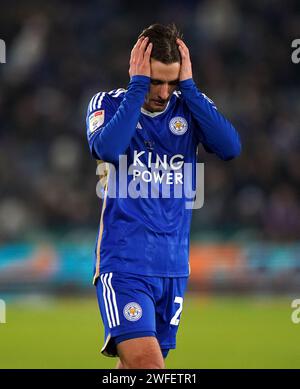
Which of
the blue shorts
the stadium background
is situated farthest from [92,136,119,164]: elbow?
the stadium background

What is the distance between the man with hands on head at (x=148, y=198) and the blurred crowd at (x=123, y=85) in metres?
10.0

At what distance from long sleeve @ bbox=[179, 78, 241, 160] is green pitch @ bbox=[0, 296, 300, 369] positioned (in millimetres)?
3386

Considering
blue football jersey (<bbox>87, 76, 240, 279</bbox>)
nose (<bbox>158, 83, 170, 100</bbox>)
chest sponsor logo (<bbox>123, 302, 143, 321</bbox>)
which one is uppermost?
nose (<bbox>158, 83, 170, 100</bbox>)

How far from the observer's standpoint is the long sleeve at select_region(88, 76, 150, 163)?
216 inches

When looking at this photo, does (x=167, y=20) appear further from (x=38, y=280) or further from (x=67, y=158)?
(x=38, y=280)

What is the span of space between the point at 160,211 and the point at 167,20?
1405 centimetres

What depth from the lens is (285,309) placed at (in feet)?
44.7

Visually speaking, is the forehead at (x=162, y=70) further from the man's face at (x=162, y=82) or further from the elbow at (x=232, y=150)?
the elbow at (x=232, y=150)

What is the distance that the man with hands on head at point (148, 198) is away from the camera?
5.50 meters

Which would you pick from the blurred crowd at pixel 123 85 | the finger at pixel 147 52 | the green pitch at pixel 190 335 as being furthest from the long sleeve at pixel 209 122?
the blurred crowd at pixel 123 85

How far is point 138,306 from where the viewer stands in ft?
17.9

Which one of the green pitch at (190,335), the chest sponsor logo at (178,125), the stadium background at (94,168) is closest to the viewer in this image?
the chest sponsor logo at (178,125)

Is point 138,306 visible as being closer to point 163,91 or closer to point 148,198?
point 148,198

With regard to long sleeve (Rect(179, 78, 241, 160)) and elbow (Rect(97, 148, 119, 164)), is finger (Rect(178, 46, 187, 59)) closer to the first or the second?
long sleeve (Rect(179, 78, 241, 160))
